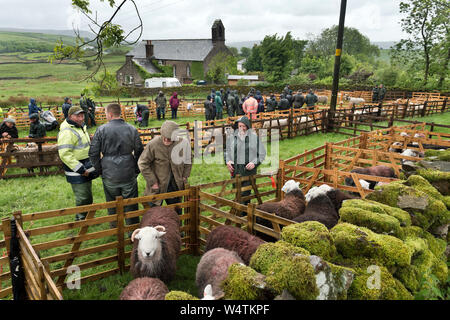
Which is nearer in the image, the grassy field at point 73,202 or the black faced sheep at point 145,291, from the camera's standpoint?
the black faced sheep at point 145,291

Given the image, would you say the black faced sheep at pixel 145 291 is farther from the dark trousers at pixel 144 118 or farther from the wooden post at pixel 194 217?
the dark trousers at pixel 144 118

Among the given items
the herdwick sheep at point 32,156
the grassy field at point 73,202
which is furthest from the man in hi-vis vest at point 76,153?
the herdwick sheep at point 32,156

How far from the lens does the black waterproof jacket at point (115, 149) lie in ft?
14.2

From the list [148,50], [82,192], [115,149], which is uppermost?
[148,50]

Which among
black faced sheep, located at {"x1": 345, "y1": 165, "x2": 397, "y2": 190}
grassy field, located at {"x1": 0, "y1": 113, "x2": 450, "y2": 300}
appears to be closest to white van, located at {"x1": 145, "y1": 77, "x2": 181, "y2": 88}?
grassy field, located at {"x1": 0, "y1": 113, "x2": 450, "y2": 300}

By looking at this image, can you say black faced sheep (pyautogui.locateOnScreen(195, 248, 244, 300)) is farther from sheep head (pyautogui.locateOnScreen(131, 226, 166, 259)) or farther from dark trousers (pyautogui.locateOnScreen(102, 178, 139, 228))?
dark trousers (pyautogui.locateOnScreen(102, 178, 139, 228))

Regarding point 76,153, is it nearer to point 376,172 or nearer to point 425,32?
point 376,172

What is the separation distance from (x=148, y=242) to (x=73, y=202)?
4.05 meters

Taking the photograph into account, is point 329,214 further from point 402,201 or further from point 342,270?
point 342,270

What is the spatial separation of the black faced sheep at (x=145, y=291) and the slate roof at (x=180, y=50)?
53.7m

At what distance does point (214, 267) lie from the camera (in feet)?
9.89

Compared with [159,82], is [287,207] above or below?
below

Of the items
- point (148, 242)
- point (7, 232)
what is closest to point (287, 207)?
point (148, 242)

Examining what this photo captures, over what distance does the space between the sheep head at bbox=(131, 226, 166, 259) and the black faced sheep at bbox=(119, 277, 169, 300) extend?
35 cm
